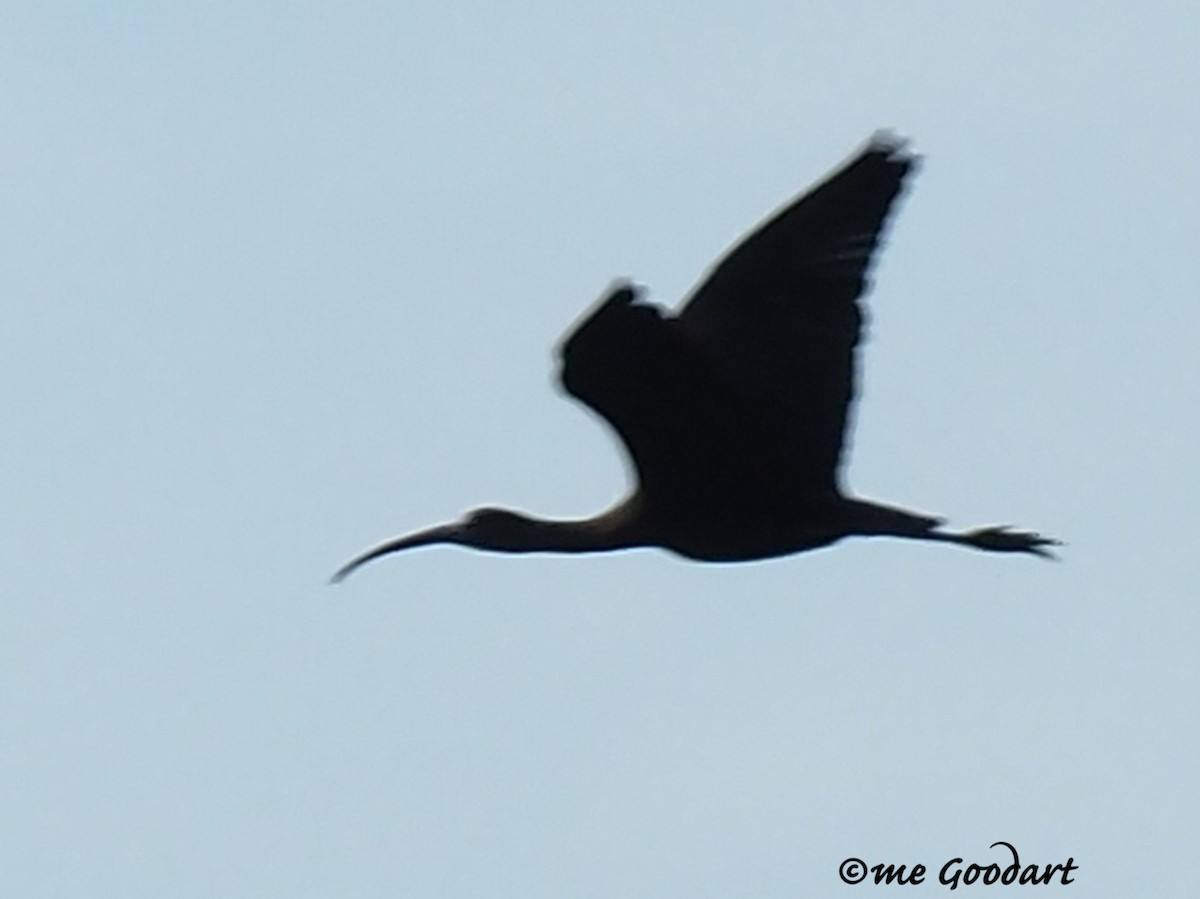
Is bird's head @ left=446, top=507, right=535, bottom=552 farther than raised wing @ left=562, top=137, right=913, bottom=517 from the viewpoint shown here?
Yes

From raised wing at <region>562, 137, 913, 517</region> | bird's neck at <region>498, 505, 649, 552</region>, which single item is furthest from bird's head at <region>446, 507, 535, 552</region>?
raised wing at <region>562, 137, 913, 517</region>

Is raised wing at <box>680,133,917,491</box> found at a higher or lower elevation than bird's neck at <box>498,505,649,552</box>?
higher

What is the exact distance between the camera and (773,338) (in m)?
17.7

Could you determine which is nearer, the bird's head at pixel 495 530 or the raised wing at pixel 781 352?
the raised wing at pixel 781 352

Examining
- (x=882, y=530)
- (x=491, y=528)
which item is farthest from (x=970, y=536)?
(x=491, y=528)

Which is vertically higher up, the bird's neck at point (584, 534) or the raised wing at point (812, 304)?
the raised wing at point (812, 304)

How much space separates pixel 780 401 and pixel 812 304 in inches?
19.7

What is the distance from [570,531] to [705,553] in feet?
2.94

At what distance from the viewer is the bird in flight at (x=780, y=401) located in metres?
17.5

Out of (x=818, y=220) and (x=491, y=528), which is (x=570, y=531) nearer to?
(x=491, y=528)

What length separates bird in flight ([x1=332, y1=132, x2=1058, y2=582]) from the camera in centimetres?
1747

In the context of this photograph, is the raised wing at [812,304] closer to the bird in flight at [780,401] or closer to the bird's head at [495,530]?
the bird in flight at [780,401]

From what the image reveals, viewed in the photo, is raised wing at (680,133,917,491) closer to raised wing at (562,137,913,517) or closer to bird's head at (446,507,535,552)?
raised wing at (562,137,913,517)

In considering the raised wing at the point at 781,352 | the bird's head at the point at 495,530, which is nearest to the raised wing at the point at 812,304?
the raised wing at the point at 781,352
